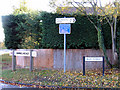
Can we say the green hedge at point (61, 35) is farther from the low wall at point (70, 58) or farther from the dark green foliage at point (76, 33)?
the low wall at point (70, 58)

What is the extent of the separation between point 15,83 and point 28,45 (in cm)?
408

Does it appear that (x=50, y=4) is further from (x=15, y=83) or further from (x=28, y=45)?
(x=15, y=83)

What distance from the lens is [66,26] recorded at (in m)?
8.38

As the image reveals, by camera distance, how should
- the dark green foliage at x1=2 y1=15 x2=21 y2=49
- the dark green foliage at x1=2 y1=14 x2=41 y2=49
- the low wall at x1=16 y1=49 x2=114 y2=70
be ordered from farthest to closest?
the dark green foliage at x1=2 y1=15 x2=21 y2=49, the dark green foliage at x1=2 y1=14 x2=41 y2=49, the low wall at x1=16 y1=49 x2=114 y2=70

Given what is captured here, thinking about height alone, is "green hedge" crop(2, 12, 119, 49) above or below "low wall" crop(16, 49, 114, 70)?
above

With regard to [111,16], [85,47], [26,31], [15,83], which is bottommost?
[15,83]

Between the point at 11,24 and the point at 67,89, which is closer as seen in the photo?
the point at 67,89

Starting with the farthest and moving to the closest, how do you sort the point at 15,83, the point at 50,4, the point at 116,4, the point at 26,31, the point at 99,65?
the point at 26,31 → the point at 99,65 → the point at 50,4 → the point at 116,4 → the point at 15,83

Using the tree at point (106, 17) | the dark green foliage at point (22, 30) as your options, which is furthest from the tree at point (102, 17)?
the dark green foliage at point (22, 30)

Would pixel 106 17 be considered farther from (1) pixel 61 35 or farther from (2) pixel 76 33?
(1) pixel 61 35

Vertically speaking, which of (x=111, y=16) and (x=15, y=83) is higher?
(x=111, y=16)

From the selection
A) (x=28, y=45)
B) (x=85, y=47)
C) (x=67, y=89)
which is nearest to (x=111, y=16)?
(x=85, y=47)

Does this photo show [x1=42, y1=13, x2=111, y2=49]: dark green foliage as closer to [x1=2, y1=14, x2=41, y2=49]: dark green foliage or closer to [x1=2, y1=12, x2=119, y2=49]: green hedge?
[x1=2, y1=12, x2=119, y2=49]: green hedge

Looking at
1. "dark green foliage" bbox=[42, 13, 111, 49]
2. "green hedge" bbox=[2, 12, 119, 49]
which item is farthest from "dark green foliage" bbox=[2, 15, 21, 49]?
"dark green foliage" bbox=[42, 13, 111, 49]
